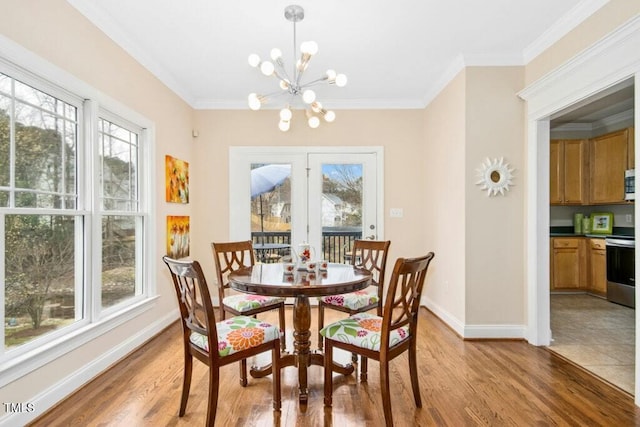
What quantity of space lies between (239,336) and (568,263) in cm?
510

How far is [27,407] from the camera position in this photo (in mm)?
1914

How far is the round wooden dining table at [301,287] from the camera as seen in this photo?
6.32 ft

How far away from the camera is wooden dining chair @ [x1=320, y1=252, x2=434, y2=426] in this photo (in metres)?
1.85

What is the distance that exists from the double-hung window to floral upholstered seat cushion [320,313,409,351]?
1.68 metres

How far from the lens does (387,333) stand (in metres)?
1.88

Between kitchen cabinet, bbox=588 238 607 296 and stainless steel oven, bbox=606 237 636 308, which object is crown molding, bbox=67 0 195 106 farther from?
kitchen cabinet, bbox=588 238 607 296

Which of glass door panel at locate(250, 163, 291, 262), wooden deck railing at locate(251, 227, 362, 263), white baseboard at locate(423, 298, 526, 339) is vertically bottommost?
white baseboard at locate(423, 298, 526, 339)

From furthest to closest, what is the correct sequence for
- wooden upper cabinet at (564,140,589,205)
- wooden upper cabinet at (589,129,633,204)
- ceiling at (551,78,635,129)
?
wooden upper cabinet at (564,140,589,205), wooden upper cabinet at (589,129,633,204), ceiling at (551,78,635,129)

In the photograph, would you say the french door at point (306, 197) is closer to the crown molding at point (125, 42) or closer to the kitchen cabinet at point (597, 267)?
the crown molding at point (125, 42)

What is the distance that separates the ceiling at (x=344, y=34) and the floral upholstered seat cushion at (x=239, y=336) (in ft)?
7.02

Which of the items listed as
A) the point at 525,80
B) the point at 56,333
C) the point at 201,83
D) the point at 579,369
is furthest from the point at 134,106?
the point at 579,369

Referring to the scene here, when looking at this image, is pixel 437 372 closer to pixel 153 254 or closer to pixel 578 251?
pixel 153 254

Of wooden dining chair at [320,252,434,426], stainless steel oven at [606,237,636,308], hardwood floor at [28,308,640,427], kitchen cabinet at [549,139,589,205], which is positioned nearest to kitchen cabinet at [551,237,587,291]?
stainless steel oven at [606,237,636,308]

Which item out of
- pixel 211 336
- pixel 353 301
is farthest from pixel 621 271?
pixel 211 336
